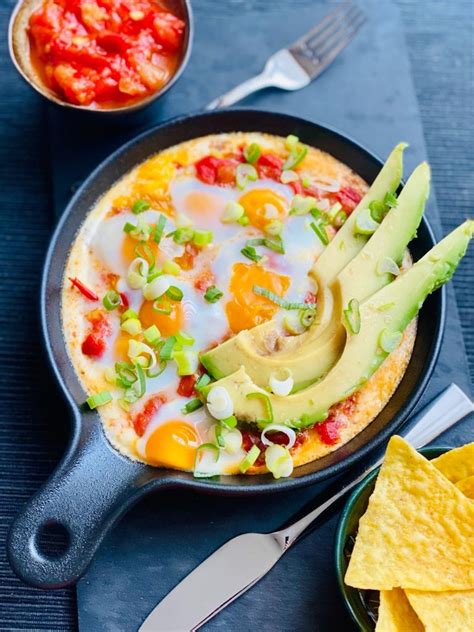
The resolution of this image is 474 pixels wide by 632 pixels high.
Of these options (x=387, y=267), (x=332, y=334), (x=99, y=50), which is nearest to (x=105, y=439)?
(x=332, y=334)

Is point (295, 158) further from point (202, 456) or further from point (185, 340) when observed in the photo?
point (202, 456)

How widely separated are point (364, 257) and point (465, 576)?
4.30 ft

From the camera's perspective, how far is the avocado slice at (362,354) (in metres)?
3.56

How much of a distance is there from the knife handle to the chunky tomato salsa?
75.5 inches

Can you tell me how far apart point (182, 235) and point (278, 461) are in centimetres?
106

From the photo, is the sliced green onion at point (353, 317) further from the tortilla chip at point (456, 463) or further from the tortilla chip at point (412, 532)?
the tortilla chip at point (456, 463)

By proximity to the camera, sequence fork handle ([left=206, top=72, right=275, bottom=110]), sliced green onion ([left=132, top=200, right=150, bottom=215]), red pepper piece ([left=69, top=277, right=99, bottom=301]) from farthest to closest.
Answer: fork handle ([left=206, top=72, right=275, bottom=110])
sliced green onion ([left=132, top=200, right=150, bottom=215])
red pepper piece ([left=69, top=277, right=99, bottom=301])

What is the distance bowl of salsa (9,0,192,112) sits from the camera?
13.4 ft

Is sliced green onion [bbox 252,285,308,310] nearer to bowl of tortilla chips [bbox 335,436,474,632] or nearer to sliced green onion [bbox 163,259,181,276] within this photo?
sliced green onion [bbox 163,259,181,276]

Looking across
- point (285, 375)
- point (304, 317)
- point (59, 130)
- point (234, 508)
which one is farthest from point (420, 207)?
point (59, 130)

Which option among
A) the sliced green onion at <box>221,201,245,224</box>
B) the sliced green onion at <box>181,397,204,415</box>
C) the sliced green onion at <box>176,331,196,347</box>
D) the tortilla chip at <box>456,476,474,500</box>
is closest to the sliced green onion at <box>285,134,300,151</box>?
the sliced green onion at <box>221,201,245,224</box>

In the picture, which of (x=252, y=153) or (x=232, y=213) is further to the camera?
(x=252, y=153)

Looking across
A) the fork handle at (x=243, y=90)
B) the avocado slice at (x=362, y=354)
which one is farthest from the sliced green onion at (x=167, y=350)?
the fork handle at (x=243, y=90)

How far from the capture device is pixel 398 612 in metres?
3.33
